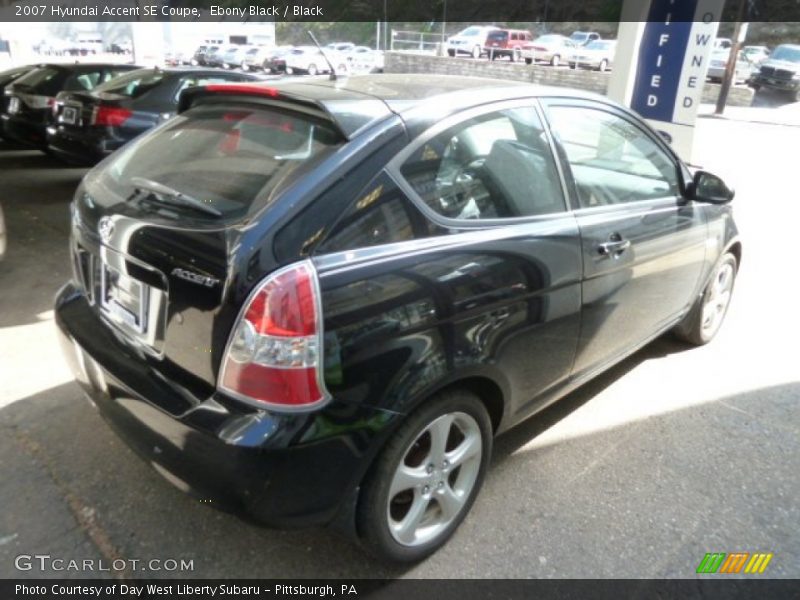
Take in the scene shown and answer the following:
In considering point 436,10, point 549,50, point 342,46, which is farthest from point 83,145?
point 436,10

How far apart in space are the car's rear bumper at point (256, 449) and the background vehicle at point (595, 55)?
3026 centimetres

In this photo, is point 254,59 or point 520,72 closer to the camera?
point 520,72

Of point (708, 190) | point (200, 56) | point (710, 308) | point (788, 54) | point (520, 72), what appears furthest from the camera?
point (200, 56)

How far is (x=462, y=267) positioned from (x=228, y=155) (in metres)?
0.95

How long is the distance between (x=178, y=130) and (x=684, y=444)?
2813 mm

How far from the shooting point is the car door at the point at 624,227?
2602 mm

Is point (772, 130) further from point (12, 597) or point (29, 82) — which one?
point (12, 597)

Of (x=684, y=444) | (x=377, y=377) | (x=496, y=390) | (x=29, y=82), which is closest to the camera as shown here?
(x=377, y=377)

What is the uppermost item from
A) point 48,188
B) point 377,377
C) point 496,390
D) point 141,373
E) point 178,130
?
point 178,130

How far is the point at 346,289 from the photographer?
1.74 m

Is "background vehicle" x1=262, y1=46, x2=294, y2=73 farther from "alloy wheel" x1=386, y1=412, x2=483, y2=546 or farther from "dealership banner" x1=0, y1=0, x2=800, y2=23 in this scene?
"alloy wheel" x1=386, y1=412, x2=483, y2=546

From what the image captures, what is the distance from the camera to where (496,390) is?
230 centimetres

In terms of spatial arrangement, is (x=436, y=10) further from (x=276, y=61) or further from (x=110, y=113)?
(x=110, y=113)

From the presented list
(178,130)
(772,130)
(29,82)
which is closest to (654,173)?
(178,130)
